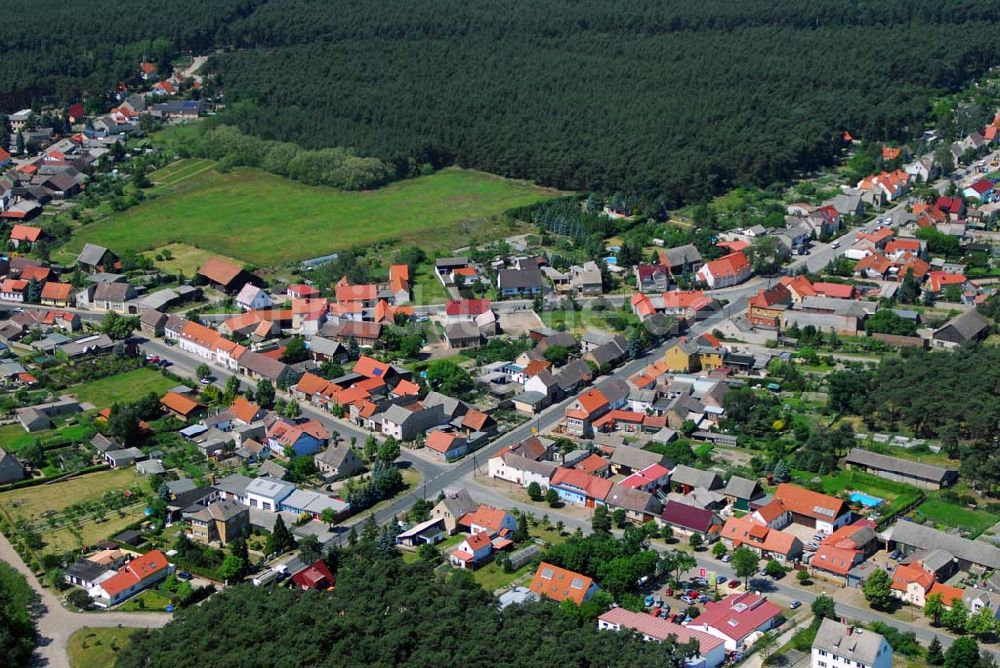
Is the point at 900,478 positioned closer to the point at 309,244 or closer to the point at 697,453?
the point at 697,453

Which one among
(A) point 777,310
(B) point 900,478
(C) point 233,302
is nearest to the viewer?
(B) point 900,478

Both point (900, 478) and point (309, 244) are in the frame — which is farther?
point (309, 244)

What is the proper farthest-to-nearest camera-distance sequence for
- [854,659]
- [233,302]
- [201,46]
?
[201,46] < [233,302] < [854,659]

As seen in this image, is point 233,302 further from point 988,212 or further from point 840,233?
point 988,212

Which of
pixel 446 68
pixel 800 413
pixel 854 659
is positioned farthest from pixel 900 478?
pixel 446 68

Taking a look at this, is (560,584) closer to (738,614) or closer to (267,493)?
(738,614)
